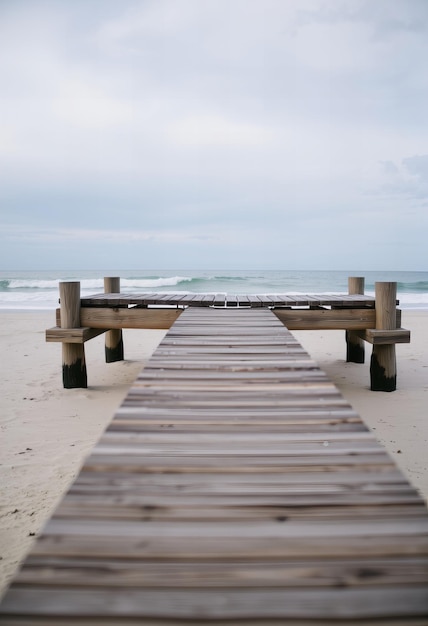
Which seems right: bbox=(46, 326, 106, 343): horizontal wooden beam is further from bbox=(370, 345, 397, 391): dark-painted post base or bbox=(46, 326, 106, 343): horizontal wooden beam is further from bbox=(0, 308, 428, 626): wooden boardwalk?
bbox=(370, 345, 397, 391): dark-painted post base

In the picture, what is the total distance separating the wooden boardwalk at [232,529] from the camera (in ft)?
2.72

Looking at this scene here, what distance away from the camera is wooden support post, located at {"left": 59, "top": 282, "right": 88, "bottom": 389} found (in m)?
5.16

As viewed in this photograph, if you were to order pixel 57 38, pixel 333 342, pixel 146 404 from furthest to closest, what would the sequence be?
pixel 57 38, pixel 333 342, pixel 146 404

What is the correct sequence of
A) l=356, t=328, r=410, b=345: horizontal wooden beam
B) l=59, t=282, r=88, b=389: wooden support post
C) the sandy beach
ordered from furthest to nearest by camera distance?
l=59, t=282, r=88, b=389: wooden support post < l=356, t=328, r=410, b=345: horizontal wooden beam < the sandy beach

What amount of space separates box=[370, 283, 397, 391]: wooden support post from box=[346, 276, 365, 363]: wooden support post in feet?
5.36

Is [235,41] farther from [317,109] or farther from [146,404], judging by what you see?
[146,404]

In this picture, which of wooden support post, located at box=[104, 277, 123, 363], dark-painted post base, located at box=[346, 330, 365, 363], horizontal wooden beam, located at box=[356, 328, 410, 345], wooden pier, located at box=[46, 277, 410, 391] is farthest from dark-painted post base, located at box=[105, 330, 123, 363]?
horizontal wooden beam, located at box=[356, 328, 410, 345]

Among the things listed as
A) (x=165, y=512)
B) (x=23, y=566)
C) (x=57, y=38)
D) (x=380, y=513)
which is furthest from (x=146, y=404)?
(x=57, y=38)

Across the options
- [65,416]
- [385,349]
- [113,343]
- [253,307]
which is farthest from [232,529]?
[113,343]

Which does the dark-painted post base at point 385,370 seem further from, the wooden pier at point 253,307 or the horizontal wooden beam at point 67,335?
the horizontal wooden beam at point 67,335

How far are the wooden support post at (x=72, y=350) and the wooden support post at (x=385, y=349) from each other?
4014mm

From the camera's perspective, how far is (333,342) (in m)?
9.08

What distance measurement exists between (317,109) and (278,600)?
18.6 meters

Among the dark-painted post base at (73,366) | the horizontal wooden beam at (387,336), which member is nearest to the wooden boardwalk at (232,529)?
the horizontal wooden beam at (387,336)
